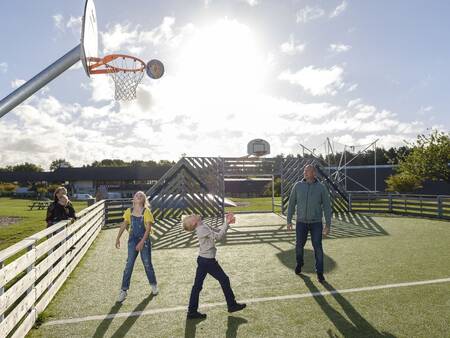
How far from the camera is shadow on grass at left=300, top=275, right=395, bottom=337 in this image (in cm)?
448

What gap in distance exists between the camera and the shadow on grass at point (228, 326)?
451 cm

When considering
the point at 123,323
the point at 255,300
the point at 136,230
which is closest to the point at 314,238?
the point at 255,300

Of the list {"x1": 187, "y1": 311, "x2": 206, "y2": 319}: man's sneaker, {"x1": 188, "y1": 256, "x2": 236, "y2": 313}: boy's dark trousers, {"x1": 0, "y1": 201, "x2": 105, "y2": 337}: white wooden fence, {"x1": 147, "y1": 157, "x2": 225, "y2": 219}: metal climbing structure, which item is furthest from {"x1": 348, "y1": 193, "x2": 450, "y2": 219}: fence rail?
{"x1": 0, "y1": 201, "x2": 105, "y2": 337}: white wooden fence

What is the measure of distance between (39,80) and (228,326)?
8.83 meters

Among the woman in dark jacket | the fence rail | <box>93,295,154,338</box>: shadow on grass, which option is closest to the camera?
<box>93,295,154,338</box>: shadow on grass

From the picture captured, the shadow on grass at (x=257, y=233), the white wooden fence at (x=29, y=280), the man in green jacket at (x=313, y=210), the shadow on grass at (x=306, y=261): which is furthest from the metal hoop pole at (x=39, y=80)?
the shadow on grass at (x=306, y=261)

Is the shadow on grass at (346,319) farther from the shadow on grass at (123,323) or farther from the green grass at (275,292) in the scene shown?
the shadow on grass at (123,323)

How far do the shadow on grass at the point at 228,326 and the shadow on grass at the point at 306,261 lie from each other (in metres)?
3.02

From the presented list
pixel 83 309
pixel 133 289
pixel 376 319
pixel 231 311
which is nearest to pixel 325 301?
pixel 376 319

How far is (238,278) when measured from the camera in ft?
23.4

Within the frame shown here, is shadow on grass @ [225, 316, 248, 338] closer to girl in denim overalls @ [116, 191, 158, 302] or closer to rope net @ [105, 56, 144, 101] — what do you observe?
girl in denim overalls @ [116, 191, 158, 302]

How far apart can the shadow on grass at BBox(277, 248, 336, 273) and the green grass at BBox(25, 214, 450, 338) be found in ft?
0.07

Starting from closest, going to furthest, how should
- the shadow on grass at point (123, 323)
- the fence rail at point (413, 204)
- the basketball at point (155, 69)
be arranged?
the shadow on grass at point (123, 323) < the basketball at point (155, 69) < the fence rail at point (413, 204)

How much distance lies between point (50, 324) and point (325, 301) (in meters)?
4.00
